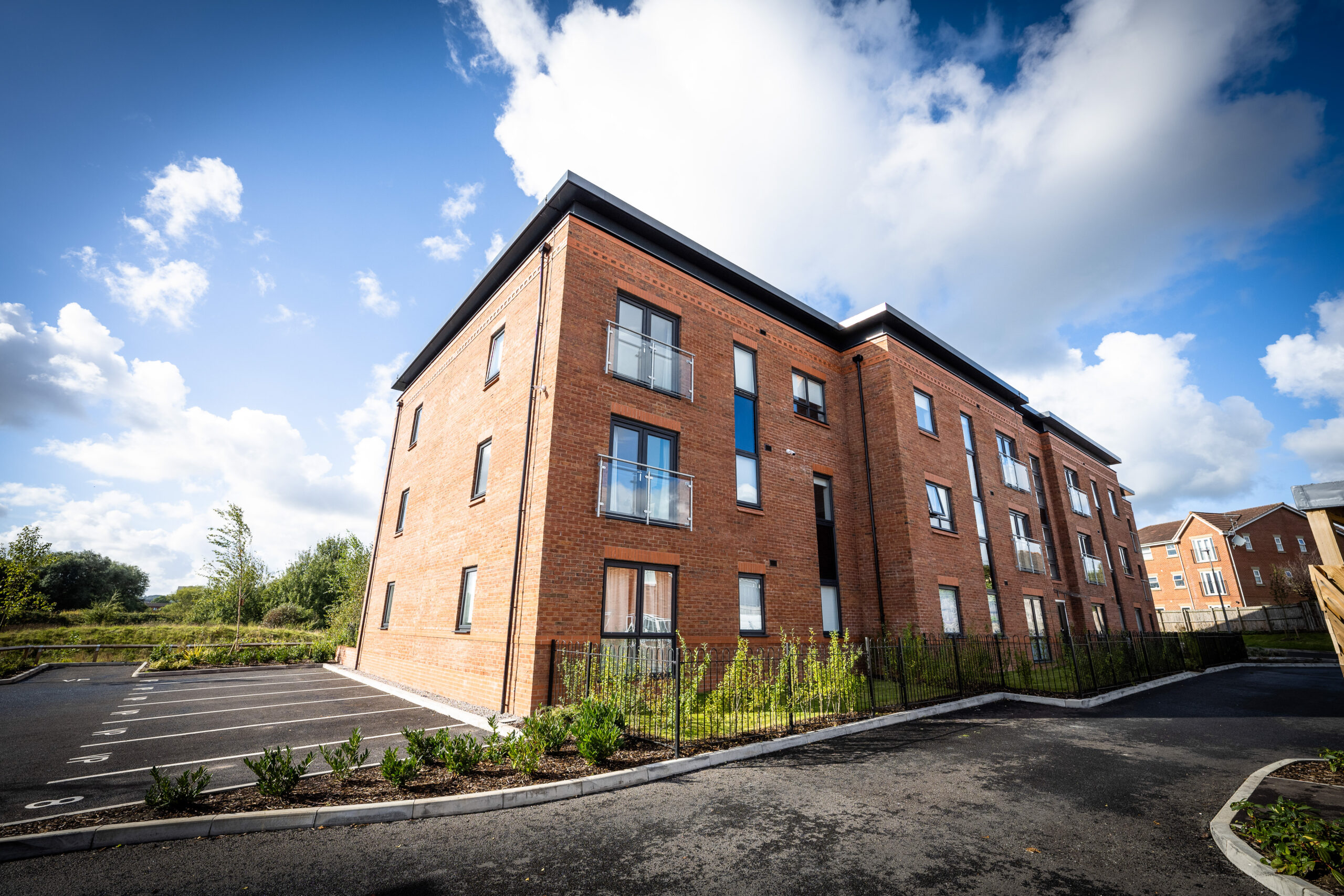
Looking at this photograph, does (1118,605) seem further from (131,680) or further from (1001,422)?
(131,680)

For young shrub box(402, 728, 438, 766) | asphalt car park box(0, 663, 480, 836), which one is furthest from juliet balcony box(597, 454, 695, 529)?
young shrub box(402, 728, 438, 766)

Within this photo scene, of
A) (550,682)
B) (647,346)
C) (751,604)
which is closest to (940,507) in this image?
(751,604)

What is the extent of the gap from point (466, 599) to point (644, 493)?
4662mm

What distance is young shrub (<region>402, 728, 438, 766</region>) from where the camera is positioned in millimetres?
5922

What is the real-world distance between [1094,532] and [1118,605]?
3.97m

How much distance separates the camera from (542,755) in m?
6.83

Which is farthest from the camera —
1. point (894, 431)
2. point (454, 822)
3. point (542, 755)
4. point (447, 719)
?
point (894, 431)

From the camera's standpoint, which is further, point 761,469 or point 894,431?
point 894,431

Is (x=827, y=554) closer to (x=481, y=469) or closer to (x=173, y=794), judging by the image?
(x=481, y=469)

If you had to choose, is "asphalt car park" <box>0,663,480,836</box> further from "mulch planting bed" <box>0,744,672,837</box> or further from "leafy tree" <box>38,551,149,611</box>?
"leafy tree" <box>38,551,149,611</box>

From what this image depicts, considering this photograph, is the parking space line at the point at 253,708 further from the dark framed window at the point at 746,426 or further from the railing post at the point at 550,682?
the dark framed window at the point at 746,426

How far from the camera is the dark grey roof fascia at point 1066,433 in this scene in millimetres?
25094

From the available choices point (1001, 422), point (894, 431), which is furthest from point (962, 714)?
point (1001, 422)

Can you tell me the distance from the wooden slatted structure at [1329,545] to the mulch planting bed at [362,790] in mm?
8149
